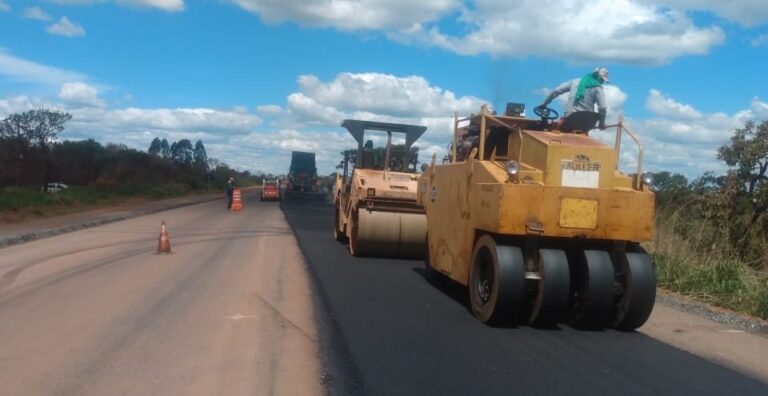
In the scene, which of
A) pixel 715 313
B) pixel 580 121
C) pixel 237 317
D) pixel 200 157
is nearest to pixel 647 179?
pixel 580 121

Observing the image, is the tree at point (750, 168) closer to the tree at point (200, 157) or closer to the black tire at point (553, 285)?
the black tire at point (553, 285)

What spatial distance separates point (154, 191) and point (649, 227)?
163ft

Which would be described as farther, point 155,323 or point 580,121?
point 580,121

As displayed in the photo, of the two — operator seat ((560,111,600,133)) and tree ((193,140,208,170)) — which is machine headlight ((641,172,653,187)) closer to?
operator seat ((560,111,600,133))

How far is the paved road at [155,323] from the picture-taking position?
6.30 metres

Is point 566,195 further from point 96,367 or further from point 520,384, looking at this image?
point 96,367

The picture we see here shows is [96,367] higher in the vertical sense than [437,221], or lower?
lower

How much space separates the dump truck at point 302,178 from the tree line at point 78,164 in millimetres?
11065

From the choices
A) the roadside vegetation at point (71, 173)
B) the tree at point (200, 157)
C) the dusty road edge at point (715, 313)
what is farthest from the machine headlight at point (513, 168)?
the tree at point (200, 157)

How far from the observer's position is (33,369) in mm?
6527

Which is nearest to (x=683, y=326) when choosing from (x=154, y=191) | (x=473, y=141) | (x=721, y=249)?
(x=473, y=141)

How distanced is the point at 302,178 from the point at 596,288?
42.7 metres

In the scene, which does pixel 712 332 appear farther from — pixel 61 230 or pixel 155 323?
pixel 61 230

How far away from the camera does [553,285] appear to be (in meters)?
8.48
